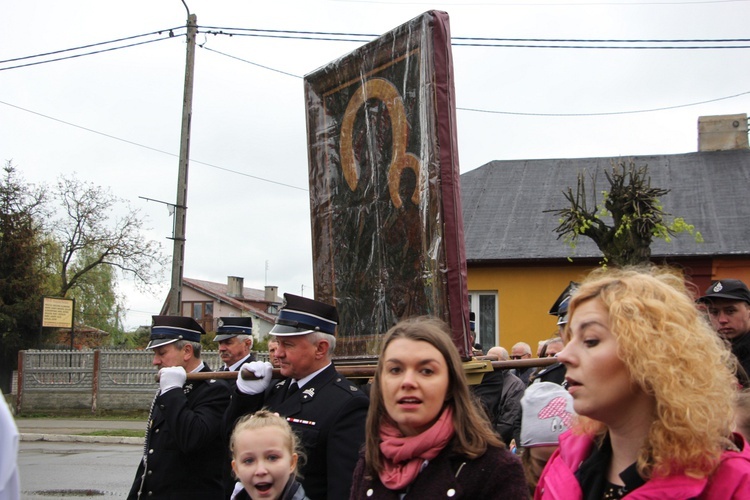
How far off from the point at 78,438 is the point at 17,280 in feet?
47.5

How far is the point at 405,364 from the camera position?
2633 mm

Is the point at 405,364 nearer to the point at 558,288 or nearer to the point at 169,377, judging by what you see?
the point at 169,377

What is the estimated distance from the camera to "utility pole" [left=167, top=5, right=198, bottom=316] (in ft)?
55.2

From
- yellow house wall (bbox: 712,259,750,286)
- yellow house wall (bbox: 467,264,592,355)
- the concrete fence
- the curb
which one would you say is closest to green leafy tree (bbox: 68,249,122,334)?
the concrete fence

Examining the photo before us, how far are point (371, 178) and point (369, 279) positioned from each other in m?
0.55

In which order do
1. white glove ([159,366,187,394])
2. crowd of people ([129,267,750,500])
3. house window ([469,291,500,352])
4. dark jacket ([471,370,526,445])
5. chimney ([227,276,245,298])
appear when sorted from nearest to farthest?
crowd of people ([129,267,750,500])
white glove ([159,366,187,394])
dark jacket ([471,370,526,445])
house window ([469,291,500,352])
chimney ([227,276,245,298])

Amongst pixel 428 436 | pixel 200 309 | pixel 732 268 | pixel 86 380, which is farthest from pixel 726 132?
pixel 200 309

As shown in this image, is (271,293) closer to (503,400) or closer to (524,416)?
(503,400)

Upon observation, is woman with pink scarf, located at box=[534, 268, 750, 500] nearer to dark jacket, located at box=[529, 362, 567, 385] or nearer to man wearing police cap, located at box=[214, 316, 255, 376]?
dark jacket, located at box=[529, 362, 567, 385]

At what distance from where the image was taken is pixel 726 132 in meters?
20.4

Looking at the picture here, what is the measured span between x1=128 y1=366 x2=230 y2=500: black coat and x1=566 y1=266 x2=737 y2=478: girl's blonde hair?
2.93m

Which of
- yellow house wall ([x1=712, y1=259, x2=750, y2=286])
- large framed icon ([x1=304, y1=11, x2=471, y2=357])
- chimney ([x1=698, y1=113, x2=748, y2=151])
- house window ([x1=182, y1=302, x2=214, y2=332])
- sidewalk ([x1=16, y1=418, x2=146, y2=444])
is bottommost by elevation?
sidewalk ([x1=16, y1=418, x2=146, y2=444])

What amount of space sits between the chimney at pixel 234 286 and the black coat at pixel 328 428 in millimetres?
65736

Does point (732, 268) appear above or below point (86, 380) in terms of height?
above
